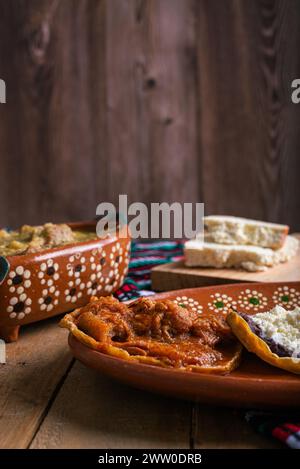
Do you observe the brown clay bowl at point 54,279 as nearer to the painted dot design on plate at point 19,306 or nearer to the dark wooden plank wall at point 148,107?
the painted dot design on plate at point 19,306

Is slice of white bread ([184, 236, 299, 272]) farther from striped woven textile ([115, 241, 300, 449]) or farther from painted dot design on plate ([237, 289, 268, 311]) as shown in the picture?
painted dot design on plate ([237, 289, 268, 311])

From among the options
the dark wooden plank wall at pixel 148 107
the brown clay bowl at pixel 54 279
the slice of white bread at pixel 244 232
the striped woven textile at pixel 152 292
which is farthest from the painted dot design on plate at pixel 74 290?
the dark wooden plank wall at pixel 148 107

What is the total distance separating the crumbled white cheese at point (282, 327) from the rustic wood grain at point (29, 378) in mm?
470

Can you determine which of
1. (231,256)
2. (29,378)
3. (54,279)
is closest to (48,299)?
(54,279)

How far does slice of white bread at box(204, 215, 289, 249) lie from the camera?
231cm

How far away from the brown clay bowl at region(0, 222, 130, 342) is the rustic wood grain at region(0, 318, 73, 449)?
0.22 ft

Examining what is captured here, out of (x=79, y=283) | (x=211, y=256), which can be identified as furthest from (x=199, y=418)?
(x=211, y=256)

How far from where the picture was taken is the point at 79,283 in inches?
66.7

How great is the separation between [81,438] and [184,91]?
3393mm

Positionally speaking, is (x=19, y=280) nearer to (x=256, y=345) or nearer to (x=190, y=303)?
(x=190, y=303)

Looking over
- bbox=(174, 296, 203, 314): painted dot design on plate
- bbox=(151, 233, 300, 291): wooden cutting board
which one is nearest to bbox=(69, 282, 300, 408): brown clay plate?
bbox=(174, 296, 203, 314): painted dot design on plate

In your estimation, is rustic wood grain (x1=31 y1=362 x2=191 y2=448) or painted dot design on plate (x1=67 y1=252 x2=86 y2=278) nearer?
rustic wood grain (x1=31 y1=362 x2=191 y2=448)

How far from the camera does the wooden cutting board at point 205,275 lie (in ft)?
6.79

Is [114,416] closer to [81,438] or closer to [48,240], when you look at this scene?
[81,438]
